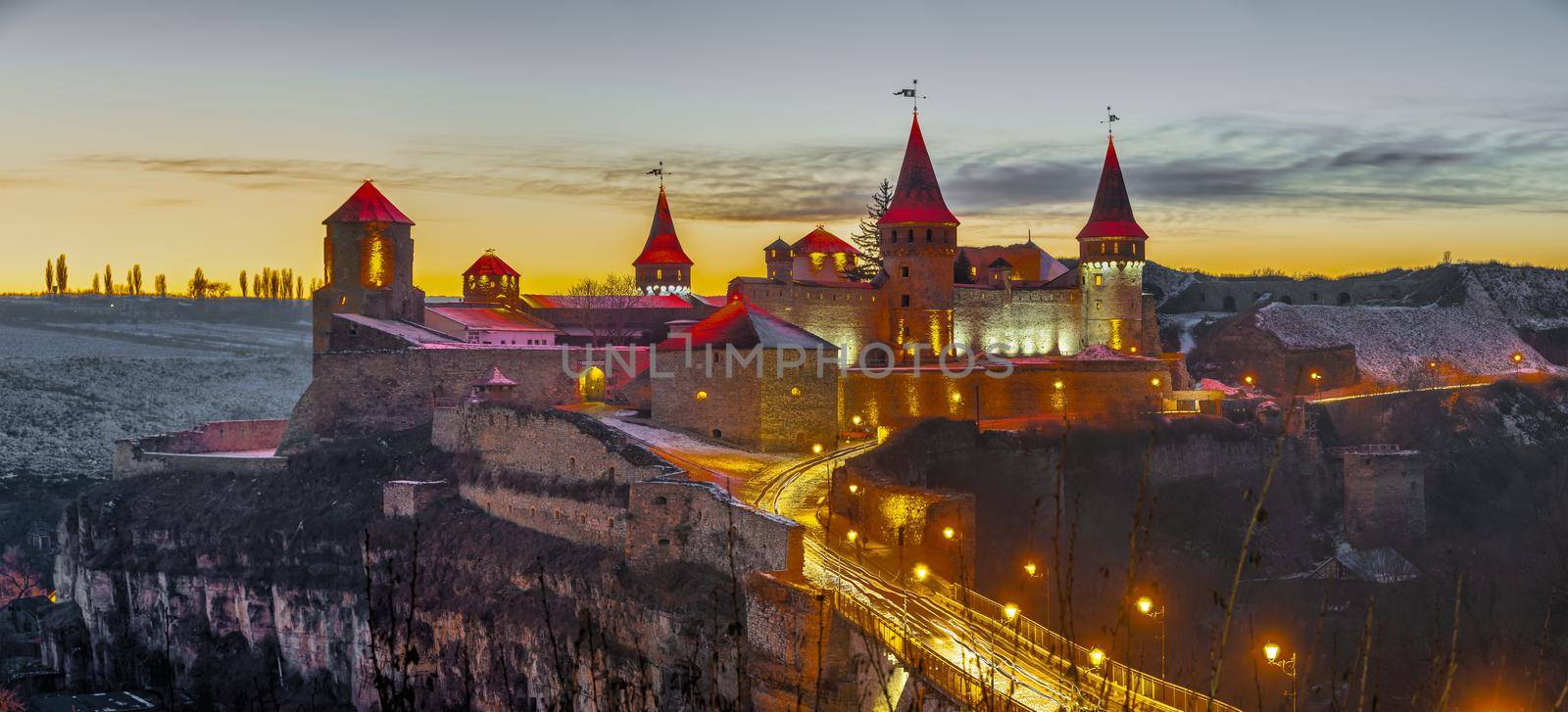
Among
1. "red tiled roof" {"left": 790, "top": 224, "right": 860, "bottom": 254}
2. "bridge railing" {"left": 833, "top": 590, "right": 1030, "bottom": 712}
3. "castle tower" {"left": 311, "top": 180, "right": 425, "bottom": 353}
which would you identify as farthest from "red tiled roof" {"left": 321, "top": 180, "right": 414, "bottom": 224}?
"bridge railing" {"left": 833, "top": 590, "right": 1030, "bottom": 712}

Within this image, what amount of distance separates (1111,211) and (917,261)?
10.2 metres

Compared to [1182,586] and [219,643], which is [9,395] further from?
[1182,586]

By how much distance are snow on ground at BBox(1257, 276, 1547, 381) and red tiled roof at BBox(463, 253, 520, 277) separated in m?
28.1

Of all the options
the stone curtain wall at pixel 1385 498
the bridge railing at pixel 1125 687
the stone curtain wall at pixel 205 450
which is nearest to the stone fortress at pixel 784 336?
the stone curtain wall at pixel 205 450

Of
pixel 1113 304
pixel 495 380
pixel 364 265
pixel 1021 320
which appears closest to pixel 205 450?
pixel 364 265

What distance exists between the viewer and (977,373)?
42.0 meters

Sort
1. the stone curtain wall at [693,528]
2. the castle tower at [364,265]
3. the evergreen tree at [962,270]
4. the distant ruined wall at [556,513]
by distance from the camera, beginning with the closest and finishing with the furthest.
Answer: the stone curtain wall at [693,528] → the distant ruined wall at [556,513] → the castle tower at [364,265] → the evergreen tree at [962,270]

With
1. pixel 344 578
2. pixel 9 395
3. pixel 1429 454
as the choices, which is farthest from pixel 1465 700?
pixel 9 395

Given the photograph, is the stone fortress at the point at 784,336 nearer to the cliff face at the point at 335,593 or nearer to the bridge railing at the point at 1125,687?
the cliff face at the point at 335,593

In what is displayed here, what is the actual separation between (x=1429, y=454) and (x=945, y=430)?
19763 millimetres

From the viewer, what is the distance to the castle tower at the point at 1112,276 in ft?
168

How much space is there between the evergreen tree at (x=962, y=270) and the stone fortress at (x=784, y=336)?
127mm

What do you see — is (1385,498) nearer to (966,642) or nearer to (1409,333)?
(1409,333)

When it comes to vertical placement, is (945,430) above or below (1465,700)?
above
